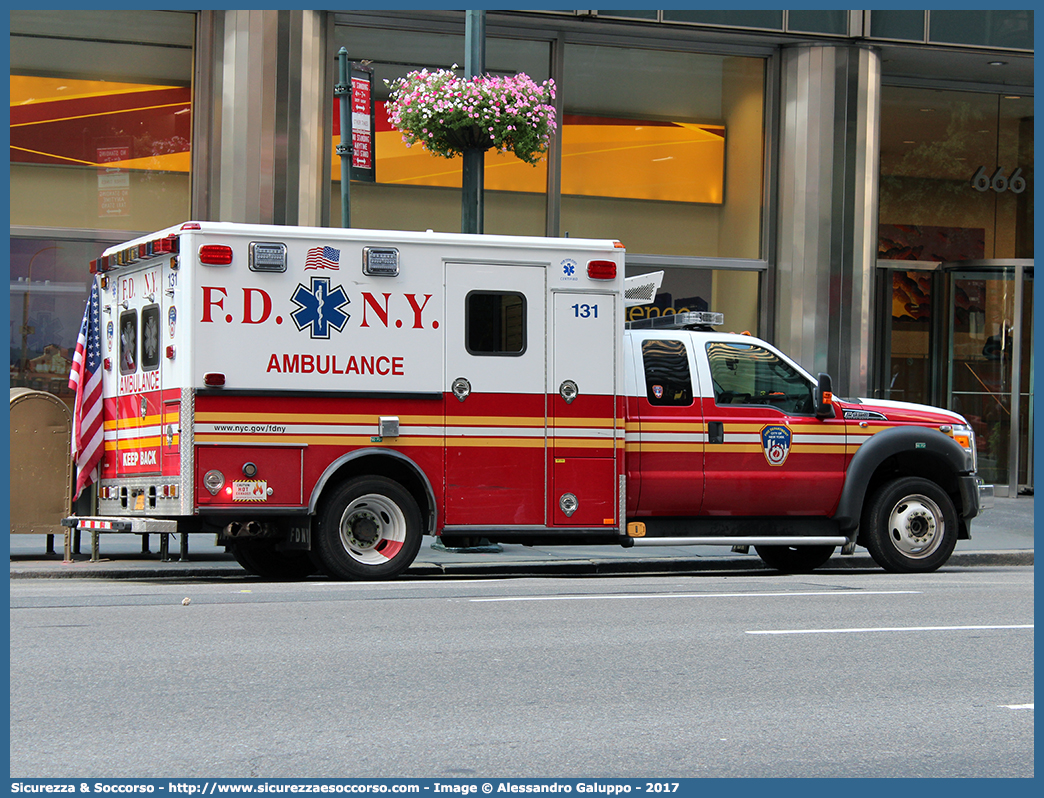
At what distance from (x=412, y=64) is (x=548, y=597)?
9.82 m

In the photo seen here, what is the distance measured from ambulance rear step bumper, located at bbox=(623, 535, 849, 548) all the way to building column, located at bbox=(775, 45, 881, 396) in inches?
289

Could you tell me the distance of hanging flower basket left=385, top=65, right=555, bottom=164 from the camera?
12883 mm

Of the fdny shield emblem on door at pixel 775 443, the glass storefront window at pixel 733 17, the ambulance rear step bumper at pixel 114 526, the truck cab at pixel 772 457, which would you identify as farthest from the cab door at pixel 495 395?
the glass storefront window at pixel 733 17

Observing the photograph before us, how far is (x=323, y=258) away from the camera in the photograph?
1048 cm

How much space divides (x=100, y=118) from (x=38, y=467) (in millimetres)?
6298

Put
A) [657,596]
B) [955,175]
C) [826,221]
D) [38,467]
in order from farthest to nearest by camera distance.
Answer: [955,175]
[826,221]
[38,467]
[657,596]

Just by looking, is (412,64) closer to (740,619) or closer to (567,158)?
(567,158)

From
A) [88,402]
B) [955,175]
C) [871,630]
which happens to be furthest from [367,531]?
[955,175]

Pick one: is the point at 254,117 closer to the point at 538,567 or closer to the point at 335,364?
the point at 335,364

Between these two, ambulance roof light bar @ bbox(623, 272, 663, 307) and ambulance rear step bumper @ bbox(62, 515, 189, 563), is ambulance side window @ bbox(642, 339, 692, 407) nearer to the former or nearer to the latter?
ambulance roof light bar @ bbox(623, 272, 663, 307)

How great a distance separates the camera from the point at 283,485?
10414mm

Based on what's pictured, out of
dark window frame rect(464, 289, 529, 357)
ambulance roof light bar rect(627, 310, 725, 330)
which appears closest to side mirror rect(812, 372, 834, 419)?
ambulance roof light bar rect(627, 310, 725, 330)

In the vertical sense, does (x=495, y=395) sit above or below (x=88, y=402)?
above
